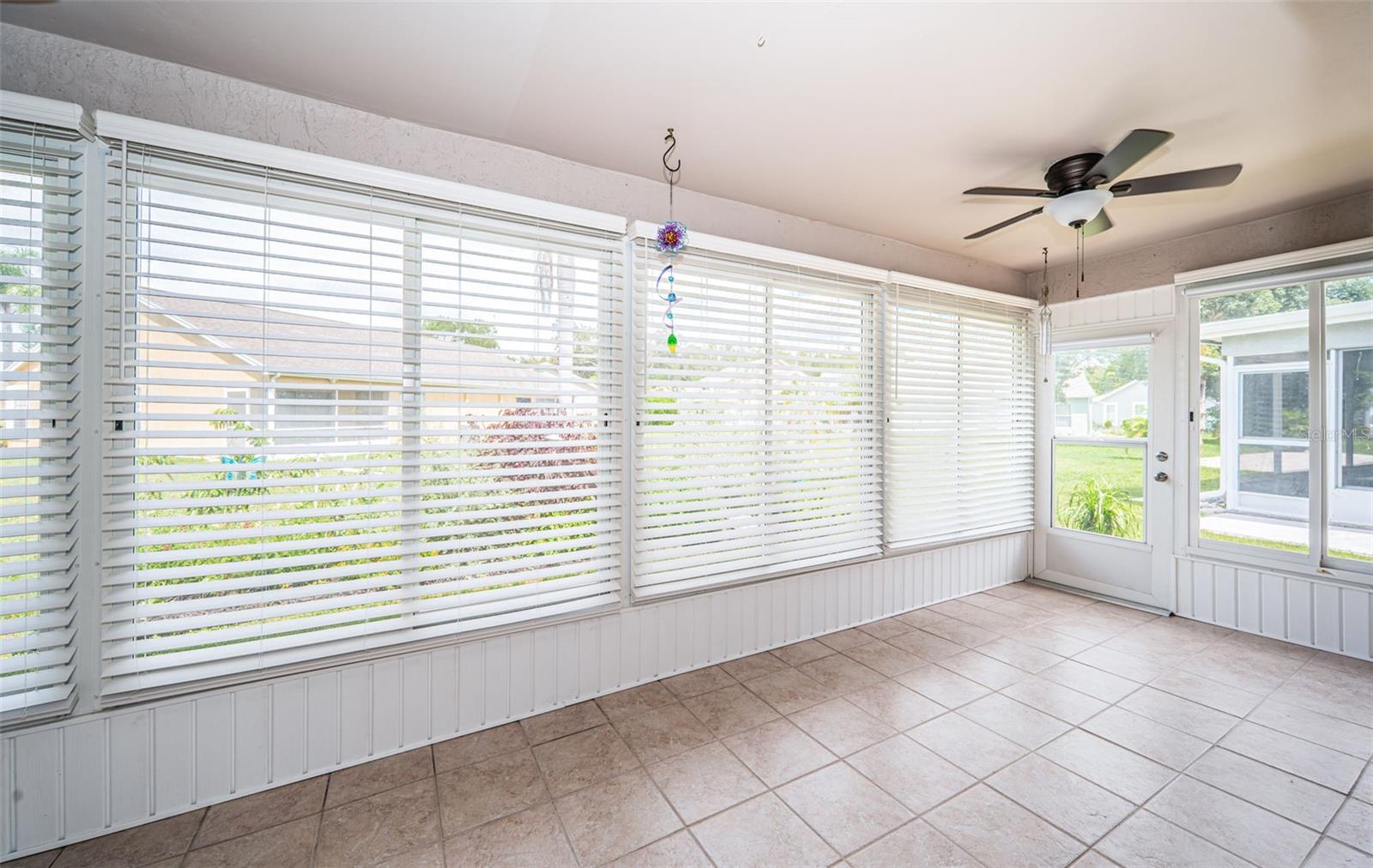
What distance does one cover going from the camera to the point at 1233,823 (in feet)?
5.92

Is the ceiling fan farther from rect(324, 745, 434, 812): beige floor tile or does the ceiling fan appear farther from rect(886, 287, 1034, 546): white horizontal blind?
rect(324, 745, 434, 812): beige floor tile

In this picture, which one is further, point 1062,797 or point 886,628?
point 886,628

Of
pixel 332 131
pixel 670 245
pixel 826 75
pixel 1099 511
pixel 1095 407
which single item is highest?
pixel 826 75

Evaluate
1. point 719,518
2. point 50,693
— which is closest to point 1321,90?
point 719,518

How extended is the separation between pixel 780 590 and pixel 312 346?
268 centimetres

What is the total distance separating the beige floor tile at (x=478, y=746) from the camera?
2137 millimetres

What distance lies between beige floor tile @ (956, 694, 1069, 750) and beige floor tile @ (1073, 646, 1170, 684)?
2.59ft

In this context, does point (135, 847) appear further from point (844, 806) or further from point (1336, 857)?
point (1336, 857)

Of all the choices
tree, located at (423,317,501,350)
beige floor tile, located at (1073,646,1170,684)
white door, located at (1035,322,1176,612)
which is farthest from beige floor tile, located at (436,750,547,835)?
white door, located at (1035,322,1176,612)

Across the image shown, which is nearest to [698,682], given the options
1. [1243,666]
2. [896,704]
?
[896,704]

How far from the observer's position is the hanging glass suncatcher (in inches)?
100

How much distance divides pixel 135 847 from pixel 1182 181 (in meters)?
4.52

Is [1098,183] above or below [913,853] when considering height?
above

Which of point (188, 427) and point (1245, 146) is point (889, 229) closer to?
point (1245, 146)
